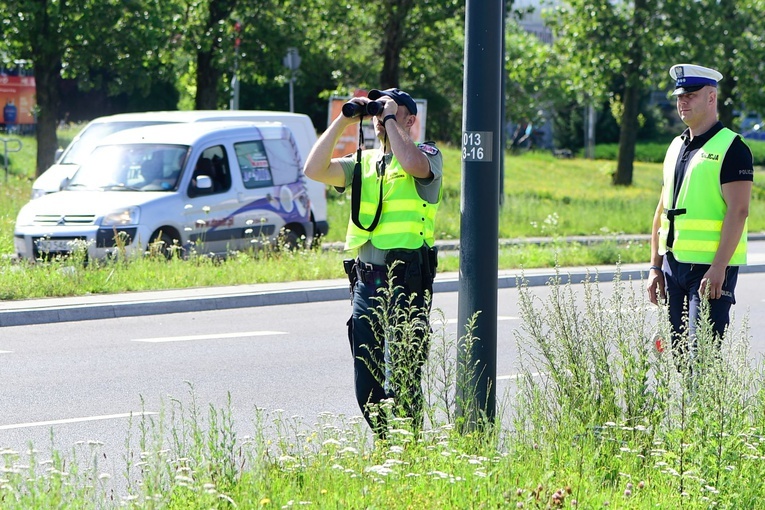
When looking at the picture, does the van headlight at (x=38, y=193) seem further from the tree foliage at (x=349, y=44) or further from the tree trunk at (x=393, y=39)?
the tree trunk at (x=393, y=39)

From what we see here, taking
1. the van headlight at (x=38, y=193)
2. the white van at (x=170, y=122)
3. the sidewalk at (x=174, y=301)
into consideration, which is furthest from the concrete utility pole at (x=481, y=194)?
the van headlight at (x=38, y=193)

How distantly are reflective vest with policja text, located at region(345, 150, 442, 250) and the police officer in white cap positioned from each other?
1.22 metres

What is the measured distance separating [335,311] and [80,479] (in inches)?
309

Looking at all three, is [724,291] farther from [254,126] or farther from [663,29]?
[663,29]

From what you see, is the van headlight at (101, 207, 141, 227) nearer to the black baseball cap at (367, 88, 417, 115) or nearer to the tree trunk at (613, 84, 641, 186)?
the black baseball cap at (367, 88, 417, 115)

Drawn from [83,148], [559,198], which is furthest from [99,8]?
[559,198]

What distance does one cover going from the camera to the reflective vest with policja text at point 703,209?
5.89m

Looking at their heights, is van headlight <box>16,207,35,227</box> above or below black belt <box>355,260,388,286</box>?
below

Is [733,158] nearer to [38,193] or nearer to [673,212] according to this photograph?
[673,212]

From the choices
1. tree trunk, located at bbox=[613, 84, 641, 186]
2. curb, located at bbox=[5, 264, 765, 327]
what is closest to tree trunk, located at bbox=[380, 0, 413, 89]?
tree trunk, located at bbox=[613, 84, 641, 186]

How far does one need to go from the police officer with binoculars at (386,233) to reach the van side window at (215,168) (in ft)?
29.7

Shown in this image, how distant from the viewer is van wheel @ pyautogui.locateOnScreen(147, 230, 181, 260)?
43.9 ft

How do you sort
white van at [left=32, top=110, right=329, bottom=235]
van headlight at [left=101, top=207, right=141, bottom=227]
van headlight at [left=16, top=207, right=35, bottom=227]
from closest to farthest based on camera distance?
van headlight at [left=101, top=207, right=141, bottom=227] → van headlight at [left=16, top=207, right=35, bottom=227] → white van at [left=32, top=110, right=329, bottom=235]

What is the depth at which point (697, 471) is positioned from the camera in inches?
188
